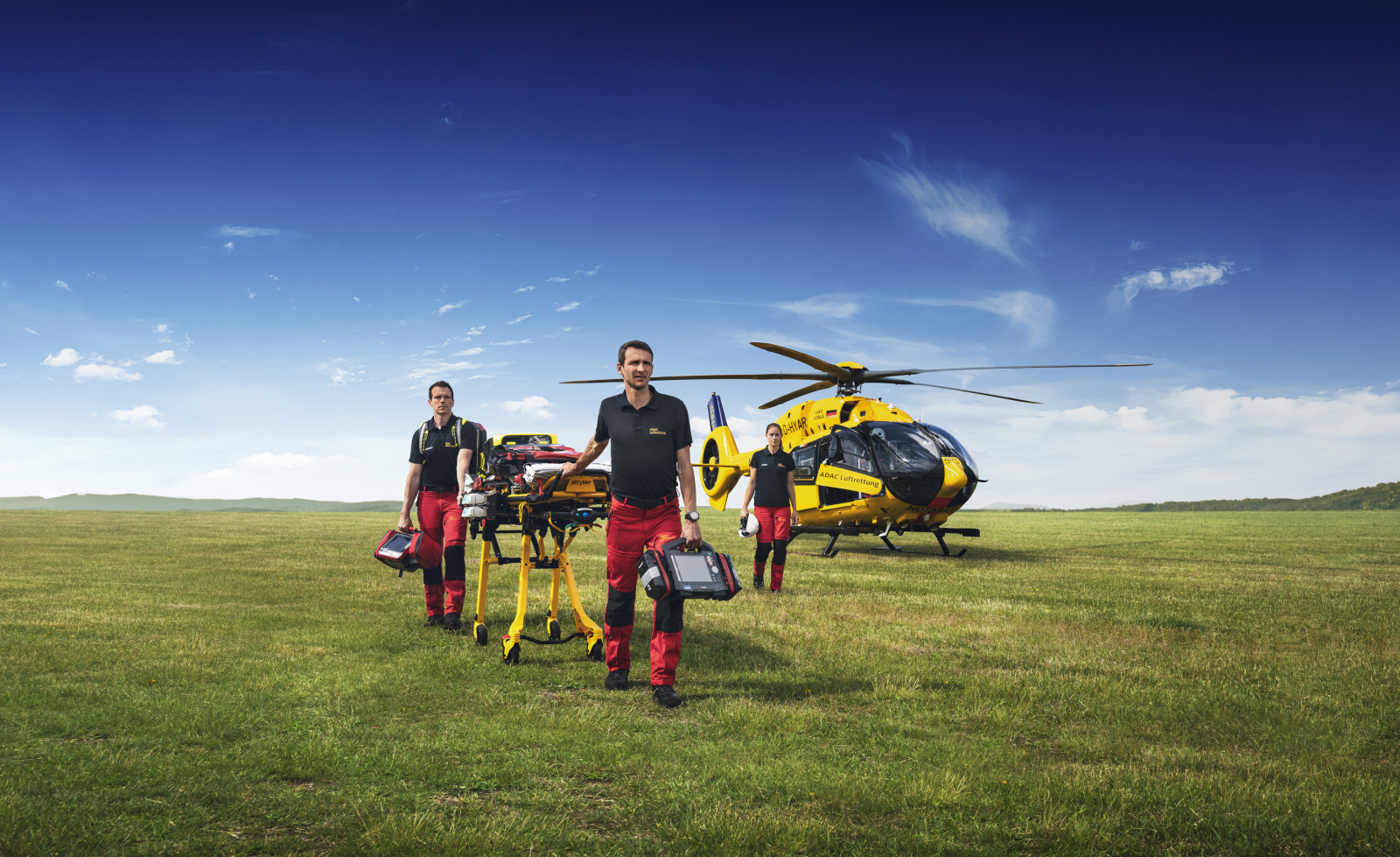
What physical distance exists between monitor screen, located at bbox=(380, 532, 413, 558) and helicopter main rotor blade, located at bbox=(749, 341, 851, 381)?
9.28m

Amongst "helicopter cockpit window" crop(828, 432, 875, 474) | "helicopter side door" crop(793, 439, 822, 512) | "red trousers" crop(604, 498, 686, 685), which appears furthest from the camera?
"helicopter side door" crop(793, 439, 822, 512)

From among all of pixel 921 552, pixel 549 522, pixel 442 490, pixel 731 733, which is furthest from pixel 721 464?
pixel 731 733

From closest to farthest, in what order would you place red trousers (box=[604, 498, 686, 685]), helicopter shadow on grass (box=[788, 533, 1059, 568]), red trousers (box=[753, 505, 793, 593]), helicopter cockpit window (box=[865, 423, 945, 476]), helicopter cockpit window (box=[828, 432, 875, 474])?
red trousers (box=[604, 498, 686, 685]) → red trousers (box=[753, 505, 793, 593]) → helicopter cockpit window (box=[865, 423, 945, 476]) → helicopter cockpit window (box=[828, 432, 875, 474]) → helicopter shadow on grass (box=[788, 533, 1059, 568])

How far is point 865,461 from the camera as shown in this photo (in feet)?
53.1

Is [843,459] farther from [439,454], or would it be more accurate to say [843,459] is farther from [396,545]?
[396,545]

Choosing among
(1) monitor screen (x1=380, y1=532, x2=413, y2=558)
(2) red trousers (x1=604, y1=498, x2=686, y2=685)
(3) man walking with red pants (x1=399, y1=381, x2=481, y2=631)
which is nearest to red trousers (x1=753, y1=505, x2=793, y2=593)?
(3) man walking with red pants (x1=399, y1=381, x2=481, y2=631)

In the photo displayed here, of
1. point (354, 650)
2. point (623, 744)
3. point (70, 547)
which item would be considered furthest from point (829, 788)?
point (70, 547)

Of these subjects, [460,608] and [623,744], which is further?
[460,608]

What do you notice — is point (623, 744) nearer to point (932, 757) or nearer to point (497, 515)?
point (932, 757)

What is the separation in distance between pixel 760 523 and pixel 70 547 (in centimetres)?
1811

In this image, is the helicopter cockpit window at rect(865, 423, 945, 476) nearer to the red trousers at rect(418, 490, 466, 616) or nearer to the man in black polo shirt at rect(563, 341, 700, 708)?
the red trousers at rect(418, 490, 466, 616)

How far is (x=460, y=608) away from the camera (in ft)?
27.7

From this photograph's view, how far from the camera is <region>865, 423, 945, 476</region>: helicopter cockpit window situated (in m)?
15.5

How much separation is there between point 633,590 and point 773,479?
18.9ft
